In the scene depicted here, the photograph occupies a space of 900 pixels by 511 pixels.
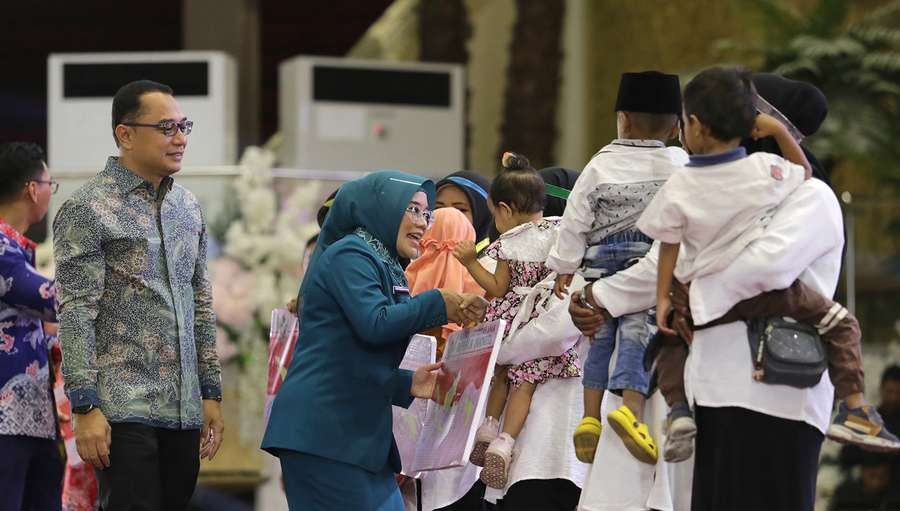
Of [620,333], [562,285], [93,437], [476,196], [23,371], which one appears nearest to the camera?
[620,333]

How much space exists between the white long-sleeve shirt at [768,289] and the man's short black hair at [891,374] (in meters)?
3.53

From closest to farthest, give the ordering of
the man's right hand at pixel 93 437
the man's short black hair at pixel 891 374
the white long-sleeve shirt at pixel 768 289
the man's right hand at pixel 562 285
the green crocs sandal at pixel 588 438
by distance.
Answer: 1. the white long-sleeve shirt at pixel 768 289
2. the green crocs sandal at pixel 588 438
3. the man's right hand at pixel 93 437
4. the man's right hand at pixel 562 285
5. the man's short black hair at pixel 891 374

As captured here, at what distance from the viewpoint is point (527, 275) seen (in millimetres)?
4266

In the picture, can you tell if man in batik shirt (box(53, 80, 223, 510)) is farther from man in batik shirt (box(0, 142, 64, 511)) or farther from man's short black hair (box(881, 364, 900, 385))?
man's short black hair (box(881, 364, 900, 385))

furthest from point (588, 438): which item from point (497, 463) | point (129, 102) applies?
point (129, 102)

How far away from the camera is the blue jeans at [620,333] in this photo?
3562 millimetres

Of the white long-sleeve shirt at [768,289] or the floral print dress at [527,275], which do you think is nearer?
the white long-sleeve shirt at [768,289]

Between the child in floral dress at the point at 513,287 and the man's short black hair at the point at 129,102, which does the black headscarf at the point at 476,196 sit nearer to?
the child in floral dress at the point at 513,287

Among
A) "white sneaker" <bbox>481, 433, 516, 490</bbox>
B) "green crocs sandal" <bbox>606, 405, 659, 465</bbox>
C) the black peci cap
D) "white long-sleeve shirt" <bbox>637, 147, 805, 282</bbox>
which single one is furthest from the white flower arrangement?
"white long-sleeve shirt" <bbox>637, 147, 805, 282</bbox>

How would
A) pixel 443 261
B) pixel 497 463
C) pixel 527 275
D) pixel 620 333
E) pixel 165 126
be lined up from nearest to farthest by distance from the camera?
pixel 620 333 < pixel 165 126 < pixel 497 463 < pixel 527 275 < pixel 443 261

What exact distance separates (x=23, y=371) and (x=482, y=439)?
1371 millimetres

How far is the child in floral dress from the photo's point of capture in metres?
4.21

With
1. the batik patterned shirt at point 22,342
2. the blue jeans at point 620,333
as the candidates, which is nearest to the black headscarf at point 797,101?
the blue jeans at point 620,333

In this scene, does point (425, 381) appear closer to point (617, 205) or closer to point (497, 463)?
point (497, 463)
